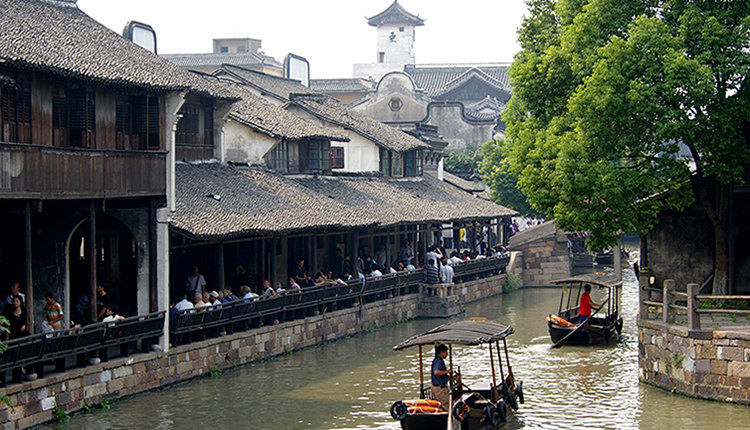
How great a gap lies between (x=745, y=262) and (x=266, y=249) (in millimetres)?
13976

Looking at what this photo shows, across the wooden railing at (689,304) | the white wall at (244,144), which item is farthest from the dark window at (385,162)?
the wooden railing at (689,304)

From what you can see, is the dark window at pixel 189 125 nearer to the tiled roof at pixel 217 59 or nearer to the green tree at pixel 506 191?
the green tree at pixel 506 191

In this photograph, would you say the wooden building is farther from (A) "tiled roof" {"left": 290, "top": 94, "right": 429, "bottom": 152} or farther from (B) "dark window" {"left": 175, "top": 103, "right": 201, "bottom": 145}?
(A) "tiled roof" {"left": 290, "top": 94, "right": 429, "bottom": 152}

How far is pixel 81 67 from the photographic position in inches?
785

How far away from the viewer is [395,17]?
90250mm

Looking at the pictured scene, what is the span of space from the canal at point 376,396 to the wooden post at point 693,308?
1.55 metres

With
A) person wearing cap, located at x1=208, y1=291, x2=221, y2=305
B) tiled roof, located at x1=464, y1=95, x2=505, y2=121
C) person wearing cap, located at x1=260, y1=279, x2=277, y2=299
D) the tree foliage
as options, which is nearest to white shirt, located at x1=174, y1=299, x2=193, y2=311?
person wearing cap, located at x1=208, y1=291, x2=221, y2=305

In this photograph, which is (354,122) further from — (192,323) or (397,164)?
Answer: (192,323)

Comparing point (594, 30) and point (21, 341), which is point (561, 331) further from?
point (21, 341)

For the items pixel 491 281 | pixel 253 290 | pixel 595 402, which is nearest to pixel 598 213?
pixel 595 402

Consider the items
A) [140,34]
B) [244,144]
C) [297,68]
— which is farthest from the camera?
[297,68]

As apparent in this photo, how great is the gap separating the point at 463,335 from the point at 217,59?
60.3m

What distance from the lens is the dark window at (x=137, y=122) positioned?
22.0 meters

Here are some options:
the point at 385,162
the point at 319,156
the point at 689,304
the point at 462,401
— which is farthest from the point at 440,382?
the point at 385,162
